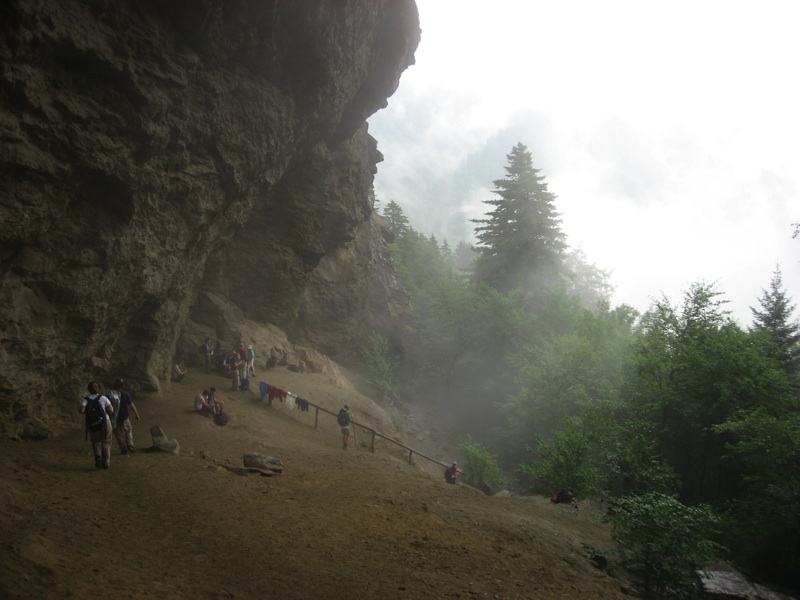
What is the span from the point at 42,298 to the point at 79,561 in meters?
9.12

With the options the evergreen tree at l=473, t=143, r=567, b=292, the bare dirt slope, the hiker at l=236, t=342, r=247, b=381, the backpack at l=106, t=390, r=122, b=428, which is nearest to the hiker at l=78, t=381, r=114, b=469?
the bare dirt slope

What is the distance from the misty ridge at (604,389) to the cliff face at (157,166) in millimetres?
13337

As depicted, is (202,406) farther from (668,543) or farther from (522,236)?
(522,236)

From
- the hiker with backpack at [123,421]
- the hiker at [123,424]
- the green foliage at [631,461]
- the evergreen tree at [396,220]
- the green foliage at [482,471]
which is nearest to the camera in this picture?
the hiker with backpack at [123,421]

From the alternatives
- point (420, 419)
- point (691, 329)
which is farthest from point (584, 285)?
point (691, 329)

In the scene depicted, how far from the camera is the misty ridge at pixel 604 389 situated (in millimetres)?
13125

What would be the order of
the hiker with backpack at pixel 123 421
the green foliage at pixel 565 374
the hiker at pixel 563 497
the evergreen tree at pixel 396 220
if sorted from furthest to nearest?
the evergreen tree at pixel 396 220, the green foliage at pixel 565 374, the hiker at pixel 563 497, the hiker with backpack at pixel 123 421

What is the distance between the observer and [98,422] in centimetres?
934

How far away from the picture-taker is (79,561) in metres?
5.84

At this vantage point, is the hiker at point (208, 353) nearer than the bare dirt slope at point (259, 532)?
No

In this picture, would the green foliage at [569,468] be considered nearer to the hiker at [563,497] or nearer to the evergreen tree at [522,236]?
the hiker at [563,497]

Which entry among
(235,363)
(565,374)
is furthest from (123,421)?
(565,374)

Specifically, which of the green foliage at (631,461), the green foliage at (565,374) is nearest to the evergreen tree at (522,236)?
the green foliage at (565,374)

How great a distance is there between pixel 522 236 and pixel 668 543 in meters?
32.7
